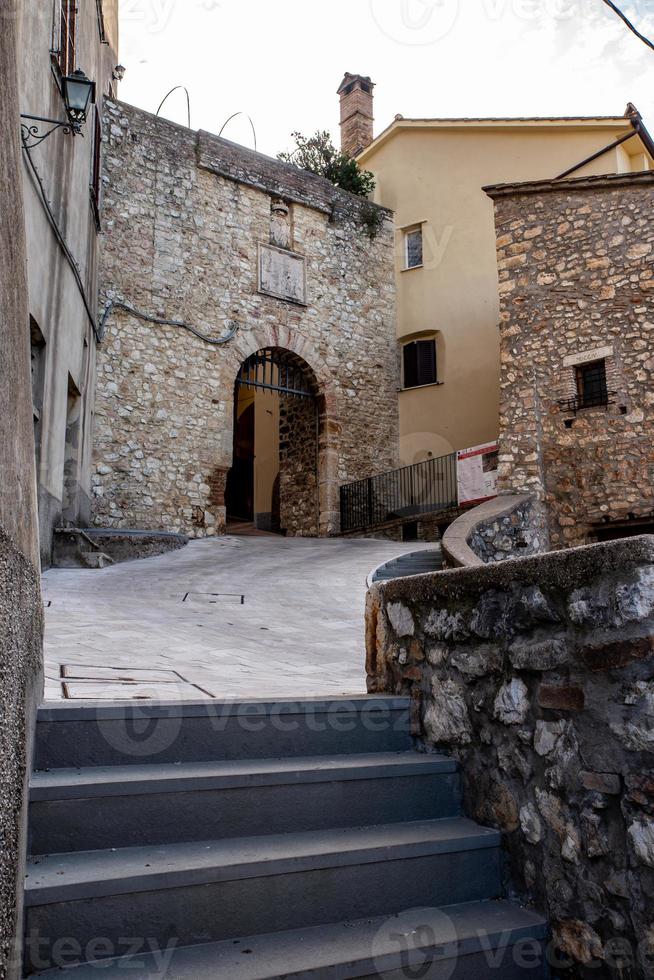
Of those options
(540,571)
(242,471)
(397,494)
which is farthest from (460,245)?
(540,571)

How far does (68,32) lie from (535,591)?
8.70m

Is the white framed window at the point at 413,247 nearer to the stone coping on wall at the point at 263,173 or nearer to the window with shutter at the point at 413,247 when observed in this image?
the window with shutter at the point at 413,247

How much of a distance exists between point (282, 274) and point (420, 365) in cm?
329

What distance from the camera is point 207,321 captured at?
13.0 m

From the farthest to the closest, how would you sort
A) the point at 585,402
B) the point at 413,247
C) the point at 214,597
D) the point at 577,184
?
1. the point at 413,247
2. the point at 577,184
3. the point at 585,402
4. the point at 214,597

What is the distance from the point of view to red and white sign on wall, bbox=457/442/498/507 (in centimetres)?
1232

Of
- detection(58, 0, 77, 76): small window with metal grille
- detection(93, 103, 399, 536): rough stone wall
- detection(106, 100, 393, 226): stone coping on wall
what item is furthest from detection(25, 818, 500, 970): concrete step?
detection(106, 100, 393, 226): stone coping on wall

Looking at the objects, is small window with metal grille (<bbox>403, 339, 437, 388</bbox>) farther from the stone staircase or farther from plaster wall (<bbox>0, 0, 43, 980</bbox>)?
plaster wall (<bbox>0, 0, 43, 980</bbox>)

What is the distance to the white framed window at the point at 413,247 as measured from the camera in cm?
1591

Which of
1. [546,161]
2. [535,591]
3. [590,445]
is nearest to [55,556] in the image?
[590,445]

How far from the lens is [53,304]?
785 cm

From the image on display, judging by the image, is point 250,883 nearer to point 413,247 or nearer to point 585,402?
point 585,402

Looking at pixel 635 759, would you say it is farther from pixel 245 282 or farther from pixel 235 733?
pixel 245 282

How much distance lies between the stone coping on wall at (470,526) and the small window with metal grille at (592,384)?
146 centimetres
